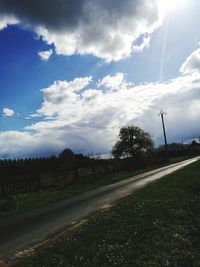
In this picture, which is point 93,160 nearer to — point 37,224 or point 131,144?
point 131,144

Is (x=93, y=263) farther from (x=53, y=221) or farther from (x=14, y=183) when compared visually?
(x=14, y=183)

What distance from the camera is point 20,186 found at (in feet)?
86.8

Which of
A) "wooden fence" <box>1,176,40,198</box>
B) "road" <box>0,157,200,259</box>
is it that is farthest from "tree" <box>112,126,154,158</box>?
"road" <box>0,157,200,259</box>

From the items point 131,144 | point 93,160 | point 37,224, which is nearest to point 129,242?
point 37,224

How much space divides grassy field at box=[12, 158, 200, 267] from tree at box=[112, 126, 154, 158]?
67.6 meters

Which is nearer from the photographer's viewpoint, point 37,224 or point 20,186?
point 37,224

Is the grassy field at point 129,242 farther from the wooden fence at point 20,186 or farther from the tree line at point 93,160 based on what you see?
the tree line at point 93,160

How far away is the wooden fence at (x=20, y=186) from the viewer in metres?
24.5

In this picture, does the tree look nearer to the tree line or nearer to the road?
the tree line

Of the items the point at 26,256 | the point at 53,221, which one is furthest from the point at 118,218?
the point at 26,256

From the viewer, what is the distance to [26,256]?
27.0 ft

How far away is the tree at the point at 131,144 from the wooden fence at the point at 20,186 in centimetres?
5358

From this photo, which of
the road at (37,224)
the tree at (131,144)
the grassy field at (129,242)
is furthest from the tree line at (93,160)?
the grassy field at (129,242)

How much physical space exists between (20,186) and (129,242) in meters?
19.1
